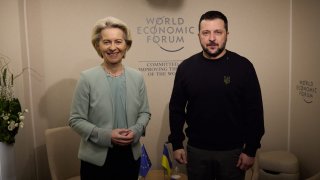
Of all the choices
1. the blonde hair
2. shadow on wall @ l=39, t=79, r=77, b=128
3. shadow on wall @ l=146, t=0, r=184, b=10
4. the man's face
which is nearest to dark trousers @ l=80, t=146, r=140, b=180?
the blonde hair

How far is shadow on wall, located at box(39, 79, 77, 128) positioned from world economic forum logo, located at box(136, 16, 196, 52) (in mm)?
826

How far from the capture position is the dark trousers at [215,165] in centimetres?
205

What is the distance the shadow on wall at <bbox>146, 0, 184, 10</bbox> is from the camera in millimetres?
3117

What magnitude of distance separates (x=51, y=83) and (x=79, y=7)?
745 millimetres

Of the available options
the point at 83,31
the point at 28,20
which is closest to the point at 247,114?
the point at 83,31

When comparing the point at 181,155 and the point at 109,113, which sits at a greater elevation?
the point at 109,113

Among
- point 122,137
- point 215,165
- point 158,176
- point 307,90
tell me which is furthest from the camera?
point 307,90

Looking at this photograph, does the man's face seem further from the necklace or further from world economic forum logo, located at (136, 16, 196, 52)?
world economic forum logo, located at (136, 16, 196, 52)

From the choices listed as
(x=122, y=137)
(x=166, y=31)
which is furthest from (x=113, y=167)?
(x=166, y=31)

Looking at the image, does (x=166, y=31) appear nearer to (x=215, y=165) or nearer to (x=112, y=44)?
(x=112, y=44)

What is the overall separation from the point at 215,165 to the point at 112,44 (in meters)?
0.98

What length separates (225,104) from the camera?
201cm

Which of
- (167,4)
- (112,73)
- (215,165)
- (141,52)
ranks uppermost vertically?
(167,4)

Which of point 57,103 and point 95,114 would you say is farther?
point 57,103
